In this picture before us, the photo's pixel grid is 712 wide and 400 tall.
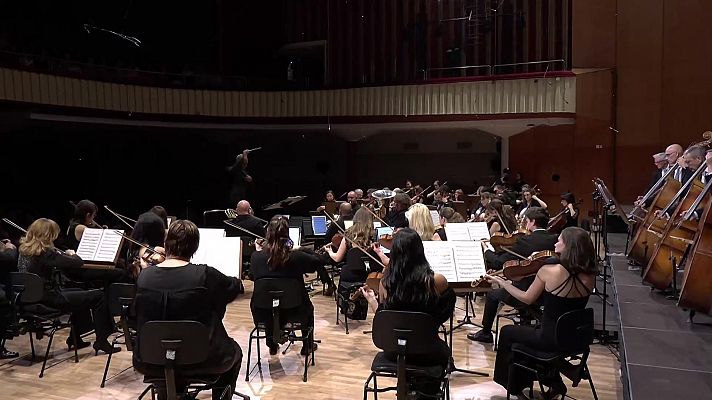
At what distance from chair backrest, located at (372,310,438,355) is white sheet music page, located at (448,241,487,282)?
1184mm

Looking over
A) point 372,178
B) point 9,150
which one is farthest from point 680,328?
point 372,178

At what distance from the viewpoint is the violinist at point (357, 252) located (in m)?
6.32

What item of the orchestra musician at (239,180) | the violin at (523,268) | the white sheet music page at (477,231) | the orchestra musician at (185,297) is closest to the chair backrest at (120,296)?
the orchestra musician at (185,297)

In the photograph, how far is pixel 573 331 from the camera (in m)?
3.83

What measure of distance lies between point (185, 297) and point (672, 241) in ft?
11.9

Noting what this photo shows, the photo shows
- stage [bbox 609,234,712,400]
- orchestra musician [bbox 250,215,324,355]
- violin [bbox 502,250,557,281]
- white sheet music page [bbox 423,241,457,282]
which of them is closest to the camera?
stage [bbox 609,234,712,400]

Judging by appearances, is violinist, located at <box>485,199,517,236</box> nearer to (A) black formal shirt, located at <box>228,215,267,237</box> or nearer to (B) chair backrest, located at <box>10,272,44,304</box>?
(A) black formal shirt, located at <box>228,215,267,237</box>

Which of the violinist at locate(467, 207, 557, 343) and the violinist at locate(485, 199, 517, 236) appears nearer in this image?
the violinist at locate(467, 207, 557, 343)

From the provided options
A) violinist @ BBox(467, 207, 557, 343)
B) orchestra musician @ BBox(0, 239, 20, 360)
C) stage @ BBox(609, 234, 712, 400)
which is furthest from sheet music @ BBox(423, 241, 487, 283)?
orchestra musician @ BBox(0, 239, 20, 360)

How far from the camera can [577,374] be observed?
393 centimetres

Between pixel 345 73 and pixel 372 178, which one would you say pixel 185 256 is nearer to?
pixel 345 73

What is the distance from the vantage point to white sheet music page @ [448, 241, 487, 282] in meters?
4.66

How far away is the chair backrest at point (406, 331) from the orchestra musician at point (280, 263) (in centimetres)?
168

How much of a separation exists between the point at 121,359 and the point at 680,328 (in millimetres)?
4644
